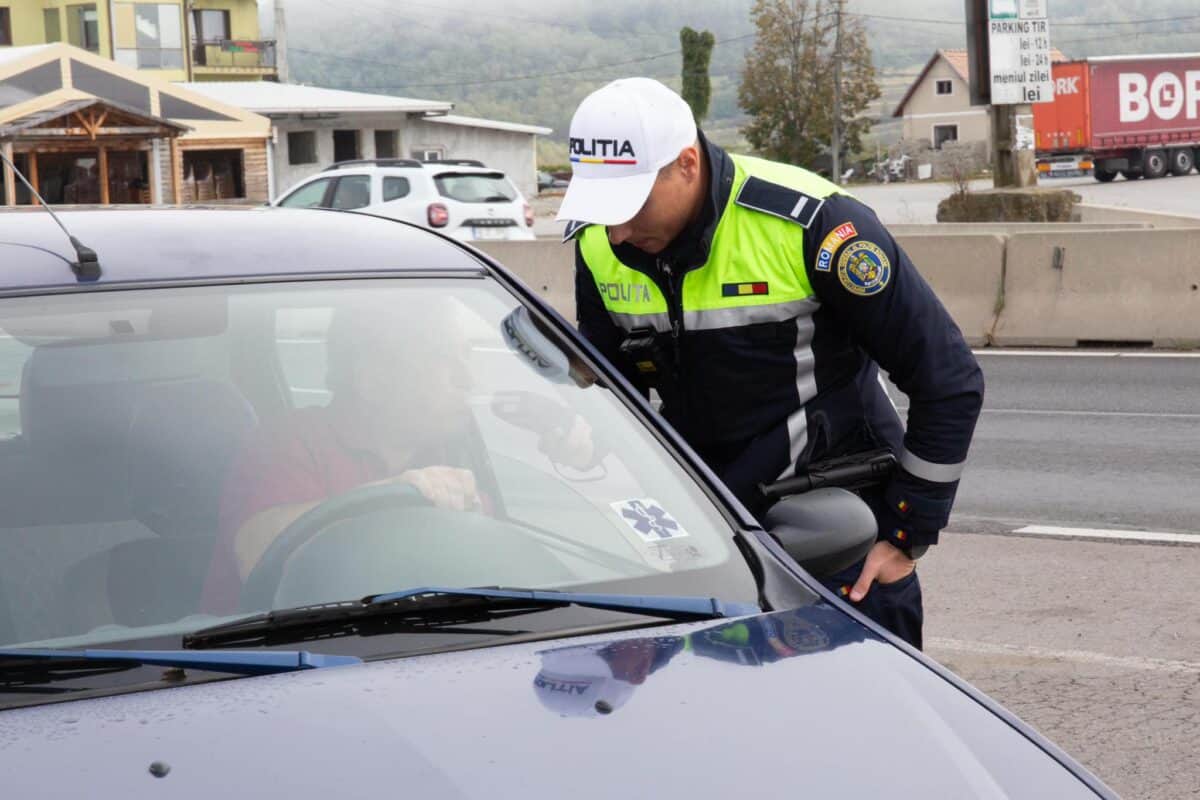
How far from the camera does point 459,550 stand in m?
2.78

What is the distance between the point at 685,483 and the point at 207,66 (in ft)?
268

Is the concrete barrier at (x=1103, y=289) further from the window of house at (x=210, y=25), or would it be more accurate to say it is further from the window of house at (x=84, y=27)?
the window of house at (x=210, y=25)

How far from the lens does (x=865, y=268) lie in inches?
136

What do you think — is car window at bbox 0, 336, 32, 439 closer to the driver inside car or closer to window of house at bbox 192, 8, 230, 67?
the driver inside car

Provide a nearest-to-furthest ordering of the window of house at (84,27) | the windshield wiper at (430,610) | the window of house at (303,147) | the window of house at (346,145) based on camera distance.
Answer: the windshield wiper at (430,610) → the window of house at (303,147) → the window of house at (346,145) → the window of house at (84,27)

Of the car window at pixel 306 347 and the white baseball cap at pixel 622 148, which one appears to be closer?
the car window at pixel 306 347

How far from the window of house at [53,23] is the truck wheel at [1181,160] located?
140 feet

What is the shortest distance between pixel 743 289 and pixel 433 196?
20.6 metres

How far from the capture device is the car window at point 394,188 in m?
24.1

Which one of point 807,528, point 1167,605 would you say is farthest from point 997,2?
point 807,528

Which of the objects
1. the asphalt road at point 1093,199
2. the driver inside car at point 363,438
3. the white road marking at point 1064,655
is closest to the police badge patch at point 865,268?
the driver inside car at point 363,438

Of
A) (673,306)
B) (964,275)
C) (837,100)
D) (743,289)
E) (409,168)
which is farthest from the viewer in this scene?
(837,100)

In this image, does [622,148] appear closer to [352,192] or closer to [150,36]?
[352,192]

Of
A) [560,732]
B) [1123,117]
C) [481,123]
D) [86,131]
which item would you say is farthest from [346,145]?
[560,732]
